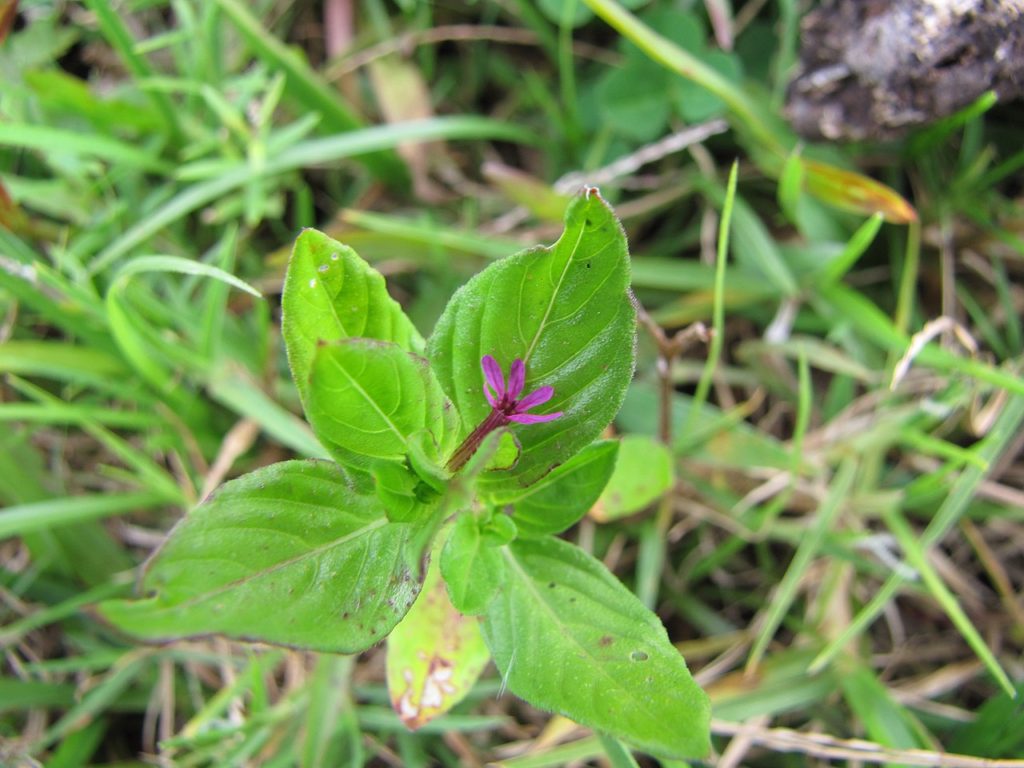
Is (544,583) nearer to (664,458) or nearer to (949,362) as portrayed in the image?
(664,458)

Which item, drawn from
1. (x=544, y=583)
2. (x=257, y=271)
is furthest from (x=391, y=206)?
(x=544, y=583)

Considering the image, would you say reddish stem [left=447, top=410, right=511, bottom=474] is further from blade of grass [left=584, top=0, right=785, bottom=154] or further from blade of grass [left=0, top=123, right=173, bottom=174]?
blade of grass [left=0, top=123, right=173, bottom=174]

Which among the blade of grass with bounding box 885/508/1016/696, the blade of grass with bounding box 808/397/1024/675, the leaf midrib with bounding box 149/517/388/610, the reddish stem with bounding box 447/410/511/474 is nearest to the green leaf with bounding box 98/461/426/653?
the leaf midrib with bounding box 149/517/388/610

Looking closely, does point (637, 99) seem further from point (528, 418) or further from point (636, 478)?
point (528, 418)

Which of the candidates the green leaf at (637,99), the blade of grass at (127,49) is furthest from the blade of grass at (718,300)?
the blade of grass at (127,49)

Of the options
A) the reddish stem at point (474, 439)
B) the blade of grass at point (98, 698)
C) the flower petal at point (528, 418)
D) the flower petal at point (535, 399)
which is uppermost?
the flower petal at point (535, 399)

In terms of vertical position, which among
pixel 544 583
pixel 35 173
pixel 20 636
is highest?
pixel 35 173

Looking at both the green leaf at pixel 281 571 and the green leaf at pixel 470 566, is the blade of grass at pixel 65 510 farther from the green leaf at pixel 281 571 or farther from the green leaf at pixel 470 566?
the green leaf at pixel 470 566
